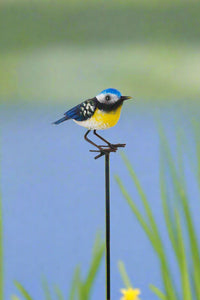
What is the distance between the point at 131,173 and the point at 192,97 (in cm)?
30

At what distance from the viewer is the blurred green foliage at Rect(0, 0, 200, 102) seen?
1377 mm

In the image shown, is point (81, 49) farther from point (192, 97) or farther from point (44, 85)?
point (192, 97)

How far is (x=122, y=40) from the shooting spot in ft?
4.54

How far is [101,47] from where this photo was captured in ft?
4.56

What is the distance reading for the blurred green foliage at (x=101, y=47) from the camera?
1.38m

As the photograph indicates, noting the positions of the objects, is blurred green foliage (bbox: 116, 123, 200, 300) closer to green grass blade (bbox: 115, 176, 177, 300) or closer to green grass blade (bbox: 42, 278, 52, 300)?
green grass blade (bbox: 115, 176, 177, 300)

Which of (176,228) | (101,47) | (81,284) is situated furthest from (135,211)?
(101,47)

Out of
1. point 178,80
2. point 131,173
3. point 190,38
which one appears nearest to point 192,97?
point 178,80

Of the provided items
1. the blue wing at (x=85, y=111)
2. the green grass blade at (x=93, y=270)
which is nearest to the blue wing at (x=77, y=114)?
the blue wing at (x=85, y=111)

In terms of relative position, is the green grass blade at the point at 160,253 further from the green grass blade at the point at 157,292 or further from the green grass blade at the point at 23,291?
the green grass blade at the point at 23,291

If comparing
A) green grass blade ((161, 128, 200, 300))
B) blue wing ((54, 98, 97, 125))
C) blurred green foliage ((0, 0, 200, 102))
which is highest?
blurred green foliage ((0, 0, 200, 102))

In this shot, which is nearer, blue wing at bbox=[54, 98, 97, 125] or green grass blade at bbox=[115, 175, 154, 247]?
→ blue wing at bbox=[54, 98, 97, 125]

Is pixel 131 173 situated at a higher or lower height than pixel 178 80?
lower

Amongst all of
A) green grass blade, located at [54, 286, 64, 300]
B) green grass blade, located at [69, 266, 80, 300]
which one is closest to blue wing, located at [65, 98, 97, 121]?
green grass blade, located at [69, 266, 80, 300]
